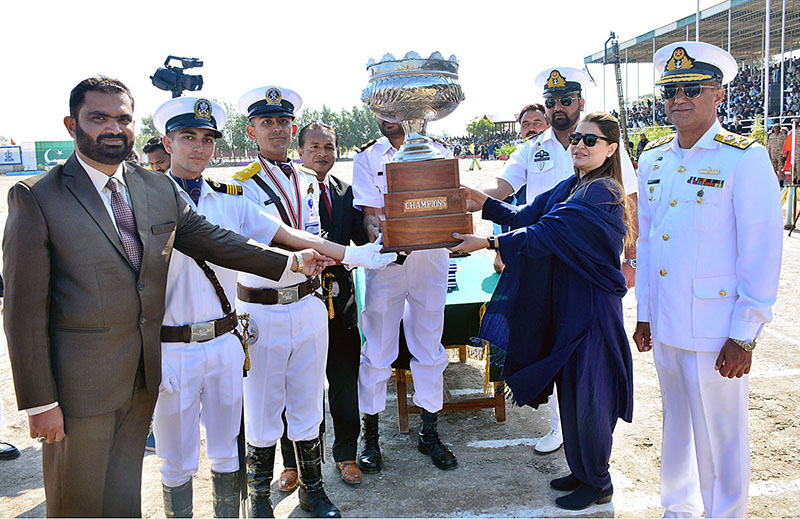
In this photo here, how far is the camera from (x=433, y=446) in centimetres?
409

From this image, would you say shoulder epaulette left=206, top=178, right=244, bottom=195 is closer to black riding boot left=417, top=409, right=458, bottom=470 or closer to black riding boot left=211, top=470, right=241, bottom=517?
black riding boot left=211, top=470, right=241, bottom=517

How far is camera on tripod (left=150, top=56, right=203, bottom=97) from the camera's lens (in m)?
3.37

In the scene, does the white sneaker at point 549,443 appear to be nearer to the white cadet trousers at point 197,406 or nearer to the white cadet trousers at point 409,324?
the white cadet trousers at point 409,324

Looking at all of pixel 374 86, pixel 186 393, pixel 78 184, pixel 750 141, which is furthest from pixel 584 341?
pixel 78 184

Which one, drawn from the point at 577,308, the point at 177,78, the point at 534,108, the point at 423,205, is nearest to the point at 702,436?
the point at 577,308

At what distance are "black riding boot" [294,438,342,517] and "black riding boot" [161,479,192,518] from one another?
0.73m

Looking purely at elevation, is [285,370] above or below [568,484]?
above

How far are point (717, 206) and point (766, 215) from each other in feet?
0.69

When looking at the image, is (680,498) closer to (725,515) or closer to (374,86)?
(725,515)

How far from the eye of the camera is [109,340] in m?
2.33

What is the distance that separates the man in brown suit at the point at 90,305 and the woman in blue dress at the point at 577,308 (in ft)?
5.36

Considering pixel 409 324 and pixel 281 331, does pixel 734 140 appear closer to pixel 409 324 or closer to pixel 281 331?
pixel 409 324

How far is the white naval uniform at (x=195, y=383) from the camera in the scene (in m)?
2.76

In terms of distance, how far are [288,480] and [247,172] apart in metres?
2.01
